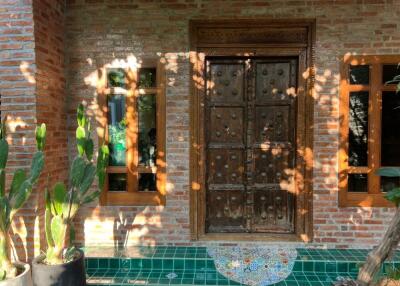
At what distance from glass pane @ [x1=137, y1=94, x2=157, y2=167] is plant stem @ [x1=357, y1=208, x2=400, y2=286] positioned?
2.61 metres

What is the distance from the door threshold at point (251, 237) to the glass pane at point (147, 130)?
1206 millimetres

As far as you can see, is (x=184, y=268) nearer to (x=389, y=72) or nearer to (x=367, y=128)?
(x=367, y=128)

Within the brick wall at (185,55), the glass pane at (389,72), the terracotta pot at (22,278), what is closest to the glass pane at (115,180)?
the brick wall at (185,55)

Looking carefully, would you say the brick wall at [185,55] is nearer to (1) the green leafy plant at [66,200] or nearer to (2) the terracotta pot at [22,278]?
(1) the green leafy plant at [66,200]

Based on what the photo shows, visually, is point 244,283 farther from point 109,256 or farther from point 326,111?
point 326,111

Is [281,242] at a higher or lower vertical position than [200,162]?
lower

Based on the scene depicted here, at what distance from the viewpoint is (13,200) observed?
3057mm

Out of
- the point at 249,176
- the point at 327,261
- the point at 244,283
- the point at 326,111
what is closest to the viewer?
the point at 244,283

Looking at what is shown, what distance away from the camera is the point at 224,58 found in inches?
168

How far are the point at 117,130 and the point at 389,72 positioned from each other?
11.4 ft

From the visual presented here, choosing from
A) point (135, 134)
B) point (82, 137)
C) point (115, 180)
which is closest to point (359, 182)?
point (135, 134)

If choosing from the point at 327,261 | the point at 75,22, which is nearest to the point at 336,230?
the point at 327,261

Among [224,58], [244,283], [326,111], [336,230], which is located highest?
[224,58]

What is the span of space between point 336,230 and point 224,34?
9.38 feet
